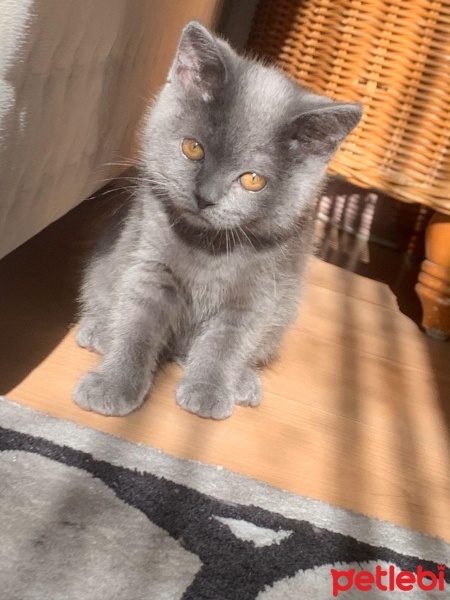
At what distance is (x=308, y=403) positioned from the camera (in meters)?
1.05

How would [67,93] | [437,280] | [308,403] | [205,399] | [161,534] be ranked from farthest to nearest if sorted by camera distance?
1. [437,280]
2. [308,403]
3. [205,399]
4. [67,93]
5. [161,534]

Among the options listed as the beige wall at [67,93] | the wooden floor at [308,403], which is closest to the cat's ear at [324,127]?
the beige wall at [67,93]

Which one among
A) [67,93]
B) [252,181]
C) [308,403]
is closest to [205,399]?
[308,403]

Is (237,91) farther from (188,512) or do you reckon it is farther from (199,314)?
(188,512)

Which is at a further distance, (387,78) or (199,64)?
(387,78)

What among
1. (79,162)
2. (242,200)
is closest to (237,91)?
(242,200)

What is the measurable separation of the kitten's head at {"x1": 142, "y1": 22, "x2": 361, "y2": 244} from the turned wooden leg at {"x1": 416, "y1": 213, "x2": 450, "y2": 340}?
51 centimetres

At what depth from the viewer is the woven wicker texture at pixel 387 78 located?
1.16 m

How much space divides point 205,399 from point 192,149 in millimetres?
360

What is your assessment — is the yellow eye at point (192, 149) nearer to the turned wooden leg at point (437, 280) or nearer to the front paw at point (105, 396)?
the front paw at point (105, 396)

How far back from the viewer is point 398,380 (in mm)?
1213

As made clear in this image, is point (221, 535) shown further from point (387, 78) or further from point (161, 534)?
point (387, 78)

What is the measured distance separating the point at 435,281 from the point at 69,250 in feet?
2.59

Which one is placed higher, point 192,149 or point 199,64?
point 199,64
